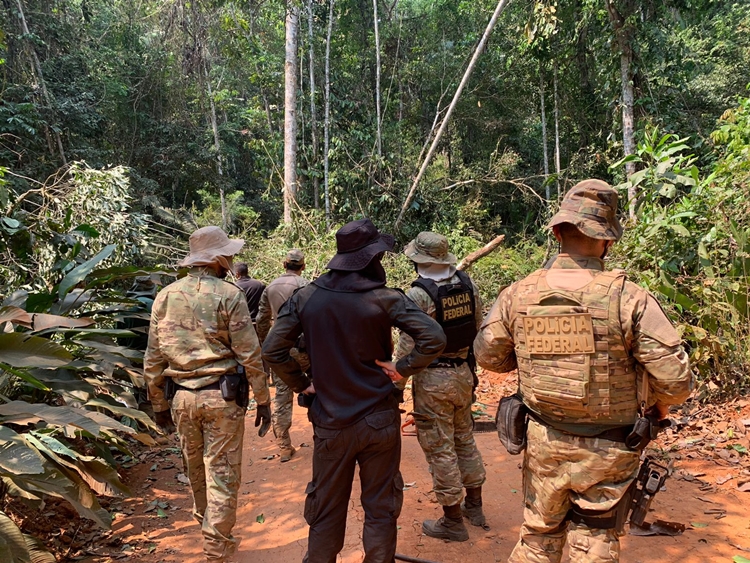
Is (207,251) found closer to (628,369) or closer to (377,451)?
(377,451)

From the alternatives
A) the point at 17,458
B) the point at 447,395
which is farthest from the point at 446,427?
the point at 17,458

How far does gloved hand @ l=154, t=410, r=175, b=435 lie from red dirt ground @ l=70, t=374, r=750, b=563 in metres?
0.86

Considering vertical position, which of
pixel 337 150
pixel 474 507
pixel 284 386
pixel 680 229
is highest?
pixel 337 150

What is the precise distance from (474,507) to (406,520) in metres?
0.53

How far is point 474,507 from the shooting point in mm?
3594

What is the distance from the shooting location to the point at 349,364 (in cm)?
267

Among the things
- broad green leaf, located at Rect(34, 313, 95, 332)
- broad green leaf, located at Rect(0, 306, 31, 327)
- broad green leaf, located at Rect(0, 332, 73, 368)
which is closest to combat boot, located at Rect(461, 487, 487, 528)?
broad green leaf, located at Rect(0, 332, 73, 368)

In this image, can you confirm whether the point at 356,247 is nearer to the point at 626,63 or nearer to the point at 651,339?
the point at 651,339

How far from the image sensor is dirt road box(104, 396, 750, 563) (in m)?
3.21

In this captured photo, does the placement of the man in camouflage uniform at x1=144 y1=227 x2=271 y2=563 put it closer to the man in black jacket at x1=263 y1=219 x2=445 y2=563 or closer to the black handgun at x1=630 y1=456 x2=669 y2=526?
the man in black jacket at x1=263 y1=219 x2=445 y2=563

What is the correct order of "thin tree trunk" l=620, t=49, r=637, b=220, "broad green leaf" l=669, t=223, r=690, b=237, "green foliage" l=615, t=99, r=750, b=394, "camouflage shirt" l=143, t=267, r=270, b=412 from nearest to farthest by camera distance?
"camouflage shirt" l=143, t=267, r=270, b=412
"green foliage" l=615, t=99, r=750, b=394
"broad green leaf" l=669, t=223, r=690, b=237
"thin tree trunk" l=620, t=49, r=637, b=220

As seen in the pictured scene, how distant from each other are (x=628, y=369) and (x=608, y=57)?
10870mm

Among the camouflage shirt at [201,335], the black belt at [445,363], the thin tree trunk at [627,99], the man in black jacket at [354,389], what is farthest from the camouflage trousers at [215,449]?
the thin tree trunk at [627,99]

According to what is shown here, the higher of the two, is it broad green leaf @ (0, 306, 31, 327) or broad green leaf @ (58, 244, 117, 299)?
broad green leaf @ (58, 244, 117, 299)
